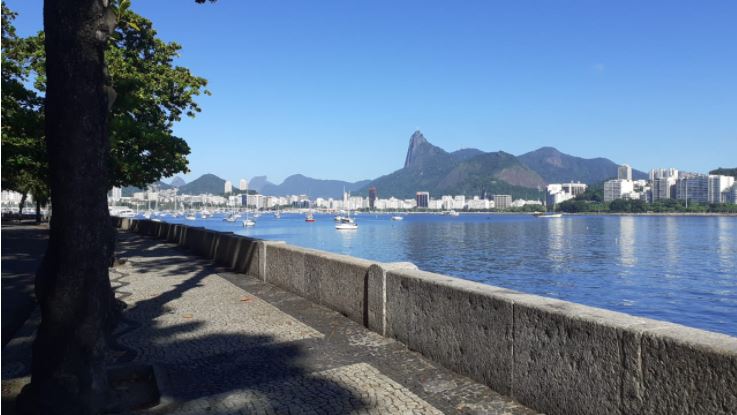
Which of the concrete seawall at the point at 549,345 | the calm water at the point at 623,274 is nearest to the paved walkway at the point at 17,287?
the concrete seawall at the point at 549,345

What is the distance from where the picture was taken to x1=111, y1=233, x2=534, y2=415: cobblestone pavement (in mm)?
4348

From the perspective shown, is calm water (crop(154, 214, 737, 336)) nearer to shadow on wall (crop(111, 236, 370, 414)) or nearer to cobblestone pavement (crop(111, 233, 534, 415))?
cobblestone pavement (crop(111, 233, 534, 415))

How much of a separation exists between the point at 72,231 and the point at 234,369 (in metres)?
2.26

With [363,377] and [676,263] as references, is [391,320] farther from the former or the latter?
[676,263]

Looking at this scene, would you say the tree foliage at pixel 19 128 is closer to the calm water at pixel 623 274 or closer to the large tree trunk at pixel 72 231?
the large tree trunk at pixel 72 231

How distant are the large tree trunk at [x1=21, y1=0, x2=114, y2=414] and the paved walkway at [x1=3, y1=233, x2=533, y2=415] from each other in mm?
789

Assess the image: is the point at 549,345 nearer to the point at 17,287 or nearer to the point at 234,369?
the point at 234,369

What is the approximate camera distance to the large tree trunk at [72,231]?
374 cm

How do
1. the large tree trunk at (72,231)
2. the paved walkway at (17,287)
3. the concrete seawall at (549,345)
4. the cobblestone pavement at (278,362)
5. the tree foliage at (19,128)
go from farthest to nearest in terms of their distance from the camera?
1. the tree foliage at (19,128)
2. the paved walkway at (17,287)
3. the cobblestone pavement at (278,362)
4. the large tree trunk at (72,231)
5. the concrete seawall at (549,345)

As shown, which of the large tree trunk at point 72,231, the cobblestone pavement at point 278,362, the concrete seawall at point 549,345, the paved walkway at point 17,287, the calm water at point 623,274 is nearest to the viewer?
the concrete seawall at point 549,345

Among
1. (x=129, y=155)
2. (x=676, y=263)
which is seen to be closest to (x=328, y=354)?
(x=129, y=155)

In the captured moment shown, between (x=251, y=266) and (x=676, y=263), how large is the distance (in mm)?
41586

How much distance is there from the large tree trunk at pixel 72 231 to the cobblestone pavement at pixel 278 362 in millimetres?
789

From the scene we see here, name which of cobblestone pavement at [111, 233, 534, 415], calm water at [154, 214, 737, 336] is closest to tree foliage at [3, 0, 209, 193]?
cobblestone pavement at [111, 233, 534, 415]
